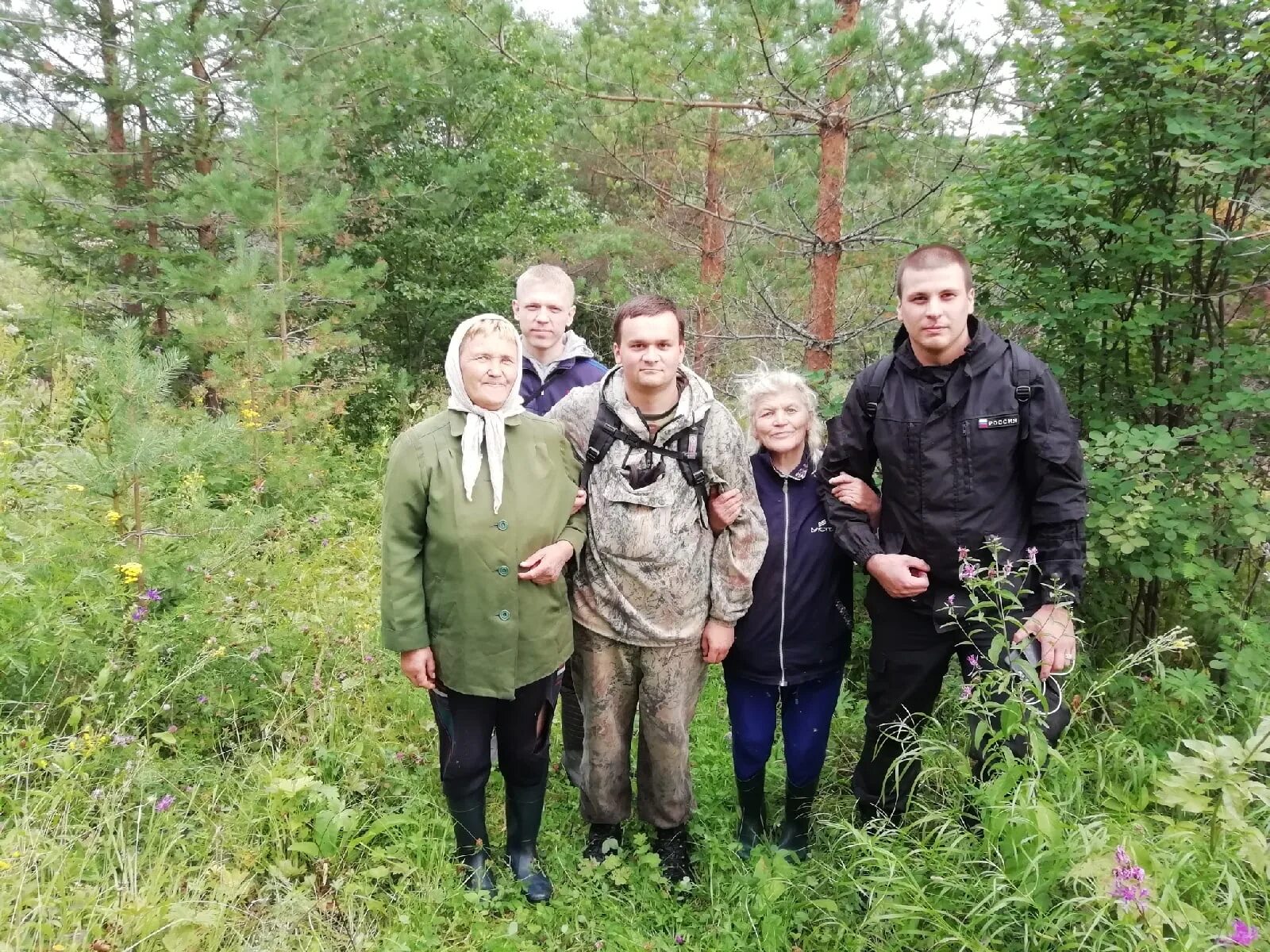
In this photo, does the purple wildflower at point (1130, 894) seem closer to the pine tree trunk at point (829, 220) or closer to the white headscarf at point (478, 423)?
the white headscarf at point (478, 423)

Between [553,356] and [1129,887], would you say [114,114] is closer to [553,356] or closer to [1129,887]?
[553,356]

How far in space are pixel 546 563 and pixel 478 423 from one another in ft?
1.56

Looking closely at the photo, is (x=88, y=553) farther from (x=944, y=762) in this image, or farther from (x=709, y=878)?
(x=944, y=762)

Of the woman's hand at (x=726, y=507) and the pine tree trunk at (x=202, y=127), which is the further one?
the pine tree trunk at (x=202, y=127)

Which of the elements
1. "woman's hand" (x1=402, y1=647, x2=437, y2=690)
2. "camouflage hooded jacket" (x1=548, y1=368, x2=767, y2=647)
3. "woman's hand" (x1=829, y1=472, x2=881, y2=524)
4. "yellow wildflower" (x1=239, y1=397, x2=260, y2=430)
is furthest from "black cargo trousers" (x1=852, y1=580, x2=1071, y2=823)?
"yellow wildflower" (x1=239, y1=397, x2=260, y2=430)

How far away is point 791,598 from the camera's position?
2.45 metres

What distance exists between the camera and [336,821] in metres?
2.43

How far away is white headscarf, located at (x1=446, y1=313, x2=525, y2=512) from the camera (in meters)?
2.14

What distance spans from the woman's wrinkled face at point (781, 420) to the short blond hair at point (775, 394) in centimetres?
1

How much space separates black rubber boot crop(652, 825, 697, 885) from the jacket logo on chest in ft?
5.84

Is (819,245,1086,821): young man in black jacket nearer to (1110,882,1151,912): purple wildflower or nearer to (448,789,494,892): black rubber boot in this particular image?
(1110,882,1151,912): purple wildflower

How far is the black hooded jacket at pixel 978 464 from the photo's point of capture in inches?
82.1

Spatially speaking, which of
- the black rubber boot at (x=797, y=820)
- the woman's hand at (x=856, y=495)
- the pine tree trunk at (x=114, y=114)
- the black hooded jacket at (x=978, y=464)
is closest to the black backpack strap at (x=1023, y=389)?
the black hooded jacket at (x=978, y=464)

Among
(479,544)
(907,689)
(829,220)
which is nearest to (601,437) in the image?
(479,544)
